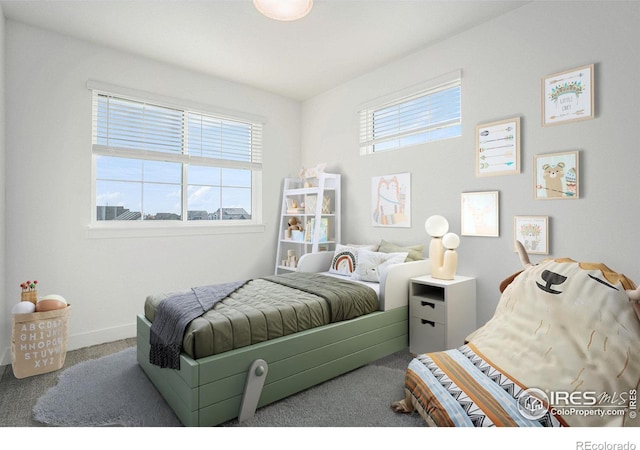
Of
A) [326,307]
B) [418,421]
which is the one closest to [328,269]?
[326,307]

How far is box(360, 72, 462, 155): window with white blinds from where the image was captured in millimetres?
3076

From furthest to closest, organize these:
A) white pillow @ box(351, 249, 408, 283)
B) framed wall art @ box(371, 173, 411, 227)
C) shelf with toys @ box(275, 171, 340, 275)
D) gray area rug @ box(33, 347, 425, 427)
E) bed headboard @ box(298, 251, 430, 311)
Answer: shelf with toys @ box(275, 171, 340, 275), framed wall art @ box(371, 173, 411, 227), white pillow @ box(351, 249, 408, 283), bed headboard @ box(298, 251, 430, 311), gray area rug @ box(33, 347, 425, 427)

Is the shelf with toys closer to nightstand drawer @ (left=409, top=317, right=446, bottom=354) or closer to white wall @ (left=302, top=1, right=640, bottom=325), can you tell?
white wall @ (left=302, top=1, right=640, bottom=325)

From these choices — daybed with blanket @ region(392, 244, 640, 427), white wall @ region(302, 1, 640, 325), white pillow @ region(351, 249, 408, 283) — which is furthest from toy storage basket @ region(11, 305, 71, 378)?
white wall @ region(302, 1, 640, 325)

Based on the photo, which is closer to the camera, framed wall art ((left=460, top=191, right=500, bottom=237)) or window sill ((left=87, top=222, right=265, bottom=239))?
framed wall art ((left=460, top=191, right=500, bottom=237))

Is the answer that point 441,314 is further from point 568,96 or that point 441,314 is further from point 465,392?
point 568,96

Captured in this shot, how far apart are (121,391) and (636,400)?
2.68 meters

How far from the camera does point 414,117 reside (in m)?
3.37

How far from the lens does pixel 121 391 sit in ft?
7.17

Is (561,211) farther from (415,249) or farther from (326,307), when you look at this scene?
(326,307)

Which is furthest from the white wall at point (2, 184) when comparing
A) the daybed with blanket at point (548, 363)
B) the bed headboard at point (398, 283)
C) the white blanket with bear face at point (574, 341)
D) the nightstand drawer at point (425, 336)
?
the white blanket with bear face at point (574, 341)

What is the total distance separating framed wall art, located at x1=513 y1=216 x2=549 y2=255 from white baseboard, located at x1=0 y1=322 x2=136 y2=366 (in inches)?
136

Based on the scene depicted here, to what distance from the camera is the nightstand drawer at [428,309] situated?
8.64 feet

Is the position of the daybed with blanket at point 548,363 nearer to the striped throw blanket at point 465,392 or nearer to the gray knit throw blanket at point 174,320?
the striped throw blanket at point 465,392
